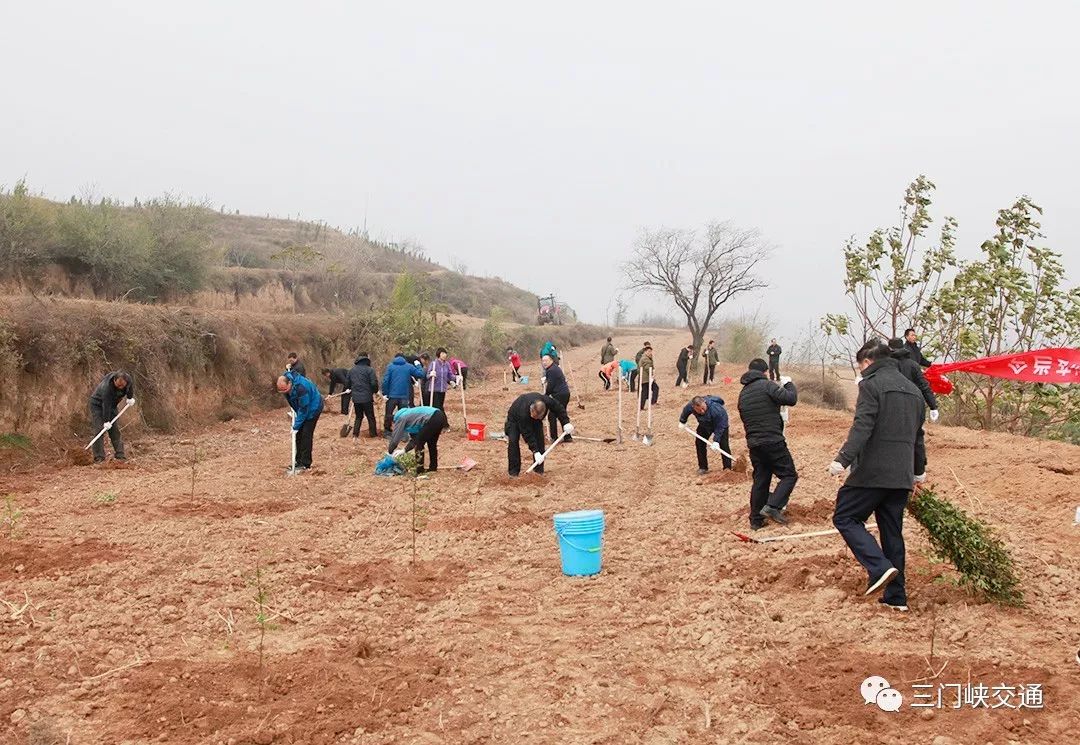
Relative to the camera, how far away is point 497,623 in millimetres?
5422

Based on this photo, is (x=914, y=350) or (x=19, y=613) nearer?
(x=19, y=613)

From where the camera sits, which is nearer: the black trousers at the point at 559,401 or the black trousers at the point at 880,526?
the black trousers at the point at 880,526

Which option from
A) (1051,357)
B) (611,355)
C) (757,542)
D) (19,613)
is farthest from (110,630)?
(611,355)

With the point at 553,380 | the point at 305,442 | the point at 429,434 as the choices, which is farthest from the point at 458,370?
the point at 429,434

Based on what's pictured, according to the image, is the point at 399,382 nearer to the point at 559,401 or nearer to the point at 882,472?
the point at 559,401

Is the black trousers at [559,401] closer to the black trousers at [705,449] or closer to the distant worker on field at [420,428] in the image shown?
the distant worker on field at [420,428]

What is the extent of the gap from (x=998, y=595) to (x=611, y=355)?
21.1m

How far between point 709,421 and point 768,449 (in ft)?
9.09

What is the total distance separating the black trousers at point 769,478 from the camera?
747cm

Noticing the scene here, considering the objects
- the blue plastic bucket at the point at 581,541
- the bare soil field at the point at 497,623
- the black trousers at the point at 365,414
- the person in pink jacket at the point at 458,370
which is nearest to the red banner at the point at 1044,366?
the bare soil field at the point at 497,623

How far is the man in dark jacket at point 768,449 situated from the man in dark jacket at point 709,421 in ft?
6.84

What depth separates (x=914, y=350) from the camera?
993 cm

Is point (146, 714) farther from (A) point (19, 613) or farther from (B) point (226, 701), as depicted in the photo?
(A) point (19, 613)

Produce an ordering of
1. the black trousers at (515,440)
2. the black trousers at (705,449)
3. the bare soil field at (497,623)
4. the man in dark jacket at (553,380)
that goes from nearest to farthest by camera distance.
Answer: the bare soil field at (497,623), the black trousers at (515,440), the black trousers at (705,449), the man in dark jacket at (553,380)
